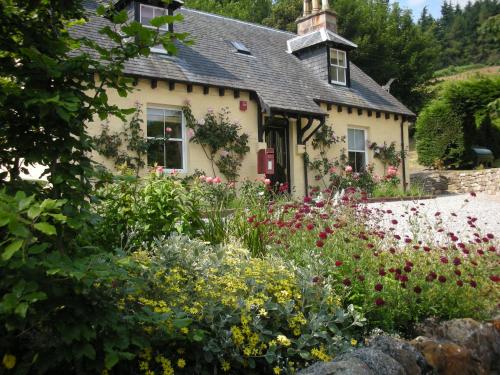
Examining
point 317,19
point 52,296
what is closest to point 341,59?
point 317,19

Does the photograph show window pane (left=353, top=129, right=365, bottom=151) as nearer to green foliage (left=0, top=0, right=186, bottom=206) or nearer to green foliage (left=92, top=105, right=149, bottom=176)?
green foliage (left=92, top=105, right=149, bottom=176)

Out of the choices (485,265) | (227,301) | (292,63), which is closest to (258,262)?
(227,301)

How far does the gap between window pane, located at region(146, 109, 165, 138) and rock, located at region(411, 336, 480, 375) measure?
885 cm

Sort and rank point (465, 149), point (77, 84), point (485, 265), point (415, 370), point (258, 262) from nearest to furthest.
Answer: point (77, 84)
point (415, 370)
point (258, 262)
point (485, 265)
point (465, 149)

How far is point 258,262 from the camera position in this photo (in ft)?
11.4

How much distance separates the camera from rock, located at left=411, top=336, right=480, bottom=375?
2918mm

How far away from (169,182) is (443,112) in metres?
17.4

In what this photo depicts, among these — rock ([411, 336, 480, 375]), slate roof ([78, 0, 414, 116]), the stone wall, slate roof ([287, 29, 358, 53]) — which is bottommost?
rock ([411, 336, 480, 375])

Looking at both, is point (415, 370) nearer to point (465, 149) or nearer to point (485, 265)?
point (485, 265)

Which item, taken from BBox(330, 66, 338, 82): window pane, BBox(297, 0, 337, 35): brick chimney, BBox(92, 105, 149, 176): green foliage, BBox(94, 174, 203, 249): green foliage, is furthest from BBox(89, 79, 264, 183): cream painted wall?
BBox(297, 0, 337, 35): brick chimney

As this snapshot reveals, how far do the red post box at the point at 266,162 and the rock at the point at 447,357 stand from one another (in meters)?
8.82

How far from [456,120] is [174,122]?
41.8ft

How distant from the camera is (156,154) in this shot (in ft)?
35.4

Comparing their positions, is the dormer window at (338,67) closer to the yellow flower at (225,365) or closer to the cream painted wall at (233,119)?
the cream painted wall at (233,119)
